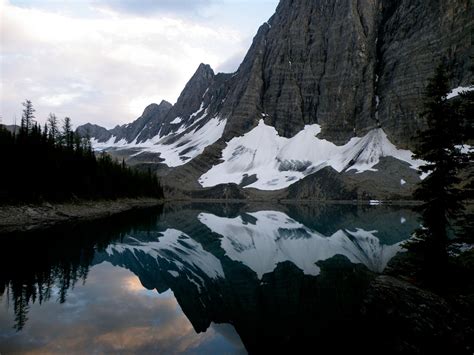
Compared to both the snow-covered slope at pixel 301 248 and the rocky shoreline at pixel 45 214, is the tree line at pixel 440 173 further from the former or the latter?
the rocky shoreline at pixel 45 214

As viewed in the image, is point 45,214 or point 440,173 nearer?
point 440,173

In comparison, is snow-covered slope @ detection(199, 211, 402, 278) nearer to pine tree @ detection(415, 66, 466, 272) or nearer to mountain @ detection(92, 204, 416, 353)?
mountain @ detection(92, 204, 416, 353)

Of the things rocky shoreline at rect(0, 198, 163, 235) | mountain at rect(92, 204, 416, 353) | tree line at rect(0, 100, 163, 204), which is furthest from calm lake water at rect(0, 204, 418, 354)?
tree line at rect(0, 100, 163, 204)

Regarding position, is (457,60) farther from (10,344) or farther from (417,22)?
(10,344)

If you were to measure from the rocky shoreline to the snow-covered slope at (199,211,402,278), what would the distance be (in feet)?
83.1

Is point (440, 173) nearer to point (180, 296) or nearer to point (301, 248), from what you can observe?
point (180, 296)

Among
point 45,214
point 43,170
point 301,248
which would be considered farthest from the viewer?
point 43,170

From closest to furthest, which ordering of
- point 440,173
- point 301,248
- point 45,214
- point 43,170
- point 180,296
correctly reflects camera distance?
point 440,173 → point 180,296 → point 301,248 → point 45,214 → point 43,170

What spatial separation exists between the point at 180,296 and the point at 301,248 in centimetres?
2185

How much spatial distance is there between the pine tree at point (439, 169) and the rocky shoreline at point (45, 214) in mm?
42211

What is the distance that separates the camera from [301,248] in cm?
4081

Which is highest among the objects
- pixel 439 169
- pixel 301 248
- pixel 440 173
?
pixel 439 169

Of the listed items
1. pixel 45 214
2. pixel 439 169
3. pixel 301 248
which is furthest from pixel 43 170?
pixel 439 169

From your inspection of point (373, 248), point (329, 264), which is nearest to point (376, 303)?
point (329, 264)
